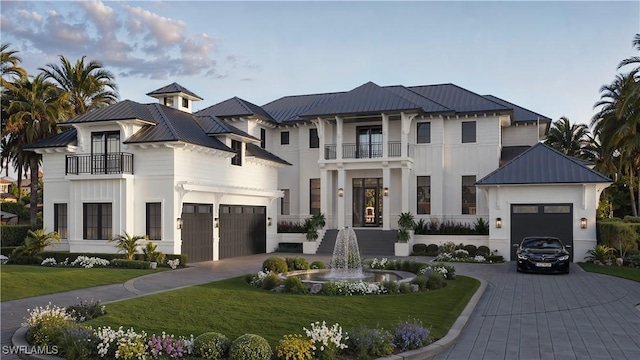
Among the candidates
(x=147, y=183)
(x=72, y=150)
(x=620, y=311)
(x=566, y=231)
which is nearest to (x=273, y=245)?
(x=147, y=183)

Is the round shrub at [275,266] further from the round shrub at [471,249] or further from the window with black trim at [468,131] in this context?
the window with black trim at [468,131]

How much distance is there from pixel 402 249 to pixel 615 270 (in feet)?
32.9

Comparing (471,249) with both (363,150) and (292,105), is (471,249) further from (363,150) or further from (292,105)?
(292,105)

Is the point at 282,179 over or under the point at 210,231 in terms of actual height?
over

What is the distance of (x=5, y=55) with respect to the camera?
105ft

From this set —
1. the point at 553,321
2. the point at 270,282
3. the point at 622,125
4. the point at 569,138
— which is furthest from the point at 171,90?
the point at 569,138

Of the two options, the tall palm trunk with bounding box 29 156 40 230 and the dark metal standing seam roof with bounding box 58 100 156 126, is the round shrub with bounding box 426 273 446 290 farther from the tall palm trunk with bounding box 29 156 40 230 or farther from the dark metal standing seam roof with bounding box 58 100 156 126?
the tall palm trunk with bounding box 29 156 40 230

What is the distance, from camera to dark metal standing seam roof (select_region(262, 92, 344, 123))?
36.9m

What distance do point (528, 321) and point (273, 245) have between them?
21291 mm

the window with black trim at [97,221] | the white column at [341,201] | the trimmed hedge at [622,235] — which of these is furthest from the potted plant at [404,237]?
the window with black trim at [97,221]

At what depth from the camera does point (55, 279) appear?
17875 mm

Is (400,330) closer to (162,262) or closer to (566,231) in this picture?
(162,262)

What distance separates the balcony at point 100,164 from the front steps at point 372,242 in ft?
37.0

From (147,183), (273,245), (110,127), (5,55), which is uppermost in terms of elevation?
(5,55)
